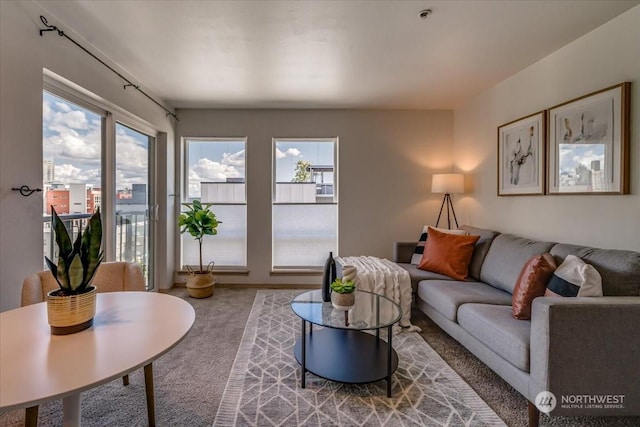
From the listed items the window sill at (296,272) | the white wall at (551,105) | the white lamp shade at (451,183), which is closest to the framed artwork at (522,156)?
the white wall at (551,105)

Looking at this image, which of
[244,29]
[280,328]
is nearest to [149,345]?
[280,328]

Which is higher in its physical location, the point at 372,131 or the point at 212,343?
the point at 372,131

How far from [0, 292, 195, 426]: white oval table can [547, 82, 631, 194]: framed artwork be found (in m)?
2.77

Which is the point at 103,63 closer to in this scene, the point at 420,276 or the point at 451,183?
the point at 420,276

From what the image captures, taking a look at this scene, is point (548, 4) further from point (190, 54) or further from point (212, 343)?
point (212, 343)

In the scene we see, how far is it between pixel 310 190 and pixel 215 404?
2749 mm

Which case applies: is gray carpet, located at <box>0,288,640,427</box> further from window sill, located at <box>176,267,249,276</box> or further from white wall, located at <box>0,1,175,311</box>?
window sill, located at <box>176,267,249,276</box>

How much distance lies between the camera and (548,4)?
5.85 feet

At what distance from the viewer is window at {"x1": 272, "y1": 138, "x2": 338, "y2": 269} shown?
12.8 feet

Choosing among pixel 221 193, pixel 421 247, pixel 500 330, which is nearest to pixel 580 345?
pixel 500 330

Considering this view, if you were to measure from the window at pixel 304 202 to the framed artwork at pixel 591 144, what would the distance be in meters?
2.39

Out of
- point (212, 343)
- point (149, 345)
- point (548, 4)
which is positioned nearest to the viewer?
point (149, 345)

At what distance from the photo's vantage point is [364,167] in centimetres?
383

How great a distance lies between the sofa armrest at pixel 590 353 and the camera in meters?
1.34
